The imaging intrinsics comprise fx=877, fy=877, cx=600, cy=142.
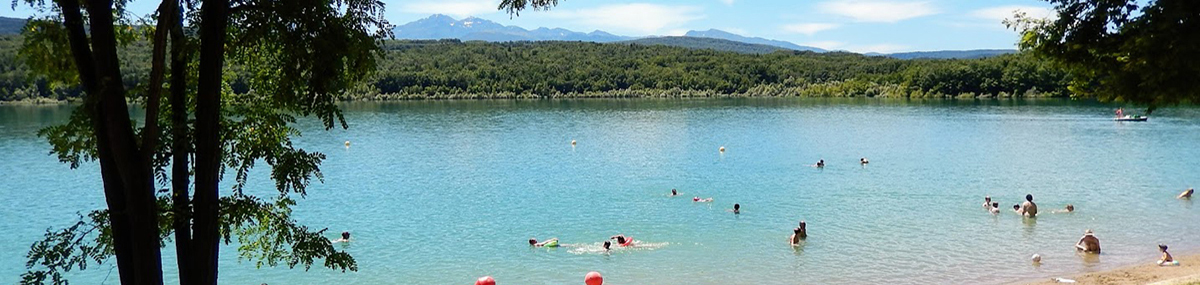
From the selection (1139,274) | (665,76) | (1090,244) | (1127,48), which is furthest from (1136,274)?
(665,76)

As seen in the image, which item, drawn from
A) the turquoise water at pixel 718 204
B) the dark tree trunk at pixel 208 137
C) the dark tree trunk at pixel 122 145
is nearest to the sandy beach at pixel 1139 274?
the turquoise water at pixel 718 204

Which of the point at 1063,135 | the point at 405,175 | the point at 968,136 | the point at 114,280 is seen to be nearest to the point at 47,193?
the point at 405,175

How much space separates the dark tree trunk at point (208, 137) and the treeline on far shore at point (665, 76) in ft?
432

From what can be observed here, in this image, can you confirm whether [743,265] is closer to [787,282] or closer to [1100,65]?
[787,282]

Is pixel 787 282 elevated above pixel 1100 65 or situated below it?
below

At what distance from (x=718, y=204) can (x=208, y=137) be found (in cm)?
2385

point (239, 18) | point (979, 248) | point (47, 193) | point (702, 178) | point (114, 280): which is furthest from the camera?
point (702, 178)

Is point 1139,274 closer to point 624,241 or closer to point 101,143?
point 624,241

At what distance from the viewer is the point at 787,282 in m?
18.1

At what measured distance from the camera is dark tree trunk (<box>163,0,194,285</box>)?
5.81 meters

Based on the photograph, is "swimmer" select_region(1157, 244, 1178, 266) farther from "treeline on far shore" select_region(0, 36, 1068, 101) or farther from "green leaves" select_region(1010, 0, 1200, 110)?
"treeline on far shore" select_region(0, 36, 1068, 101)

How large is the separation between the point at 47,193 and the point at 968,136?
50497mm

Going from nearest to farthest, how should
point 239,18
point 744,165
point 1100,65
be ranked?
point 239,18
point 1100,65
point 744,165

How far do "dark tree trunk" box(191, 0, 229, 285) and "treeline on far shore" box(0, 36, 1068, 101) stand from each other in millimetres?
131767
